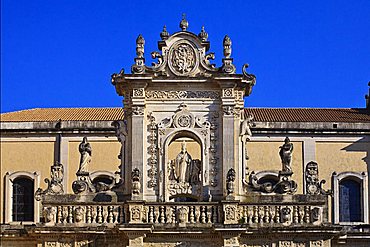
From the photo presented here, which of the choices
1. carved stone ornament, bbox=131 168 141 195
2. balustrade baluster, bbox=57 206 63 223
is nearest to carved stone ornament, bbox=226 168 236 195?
carved stone ornament, bbox=131 168 141 195

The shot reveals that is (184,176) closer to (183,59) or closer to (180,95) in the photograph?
(180,95)

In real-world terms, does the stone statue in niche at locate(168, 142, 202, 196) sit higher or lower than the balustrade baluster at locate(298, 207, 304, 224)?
higher

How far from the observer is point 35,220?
4772 cm

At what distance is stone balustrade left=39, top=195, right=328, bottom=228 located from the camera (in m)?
35.9

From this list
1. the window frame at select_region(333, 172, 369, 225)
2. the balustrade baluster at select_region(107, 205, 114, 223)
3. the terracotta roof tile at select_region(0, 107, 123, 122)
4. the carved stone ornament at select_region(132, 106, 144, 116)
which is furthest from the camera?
the terracotta roof tile at select_region(0, 107, 123, 122)

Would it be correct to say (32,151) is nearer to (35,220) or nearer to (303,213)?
(35,220)

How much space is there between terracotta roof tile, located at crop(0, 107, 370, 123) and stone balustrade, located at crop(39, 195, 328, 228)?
13.1 metres

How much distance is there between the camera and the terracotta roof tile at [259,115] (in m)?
49.6

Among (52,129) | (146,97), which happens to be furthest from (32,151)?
(146,97)

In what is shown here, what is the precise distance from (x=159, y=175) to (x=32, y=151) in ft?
42.8

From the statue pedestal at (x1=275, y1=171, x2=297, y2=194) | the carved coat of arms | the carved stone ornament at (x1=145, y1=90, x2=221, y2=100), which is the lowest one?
the statue pedestal at (x1=275, y1=171, x2=297, y2=194)

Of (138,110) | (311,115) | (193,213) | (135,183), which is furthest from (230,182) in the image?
(311,115)

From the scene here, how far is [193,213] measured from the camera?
1419 inches

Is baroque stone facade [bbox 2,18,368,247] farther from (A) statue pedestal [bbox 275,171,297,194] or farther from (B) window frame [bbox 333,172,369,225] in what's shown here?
(B) window frame [bbox 333,172,369,225]
